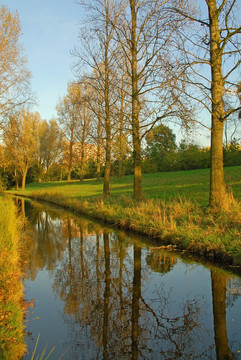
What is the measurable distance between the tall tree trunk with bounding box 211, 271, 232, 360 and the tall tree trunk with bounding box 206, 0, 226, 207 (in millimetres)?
4323

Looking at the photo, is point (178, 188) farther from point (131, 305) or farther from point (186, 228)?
point (131, 305)

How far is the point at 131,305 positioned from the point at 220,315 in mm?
1411

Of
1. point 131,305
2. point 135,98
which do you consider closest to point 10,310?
point 131,305

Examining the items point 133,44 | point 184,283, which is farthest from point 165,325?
point 133,44

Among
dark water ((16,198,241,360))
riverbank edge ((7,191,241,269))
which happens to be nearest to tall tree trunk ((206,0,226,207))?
riverbank edge ((7,191,241,269))

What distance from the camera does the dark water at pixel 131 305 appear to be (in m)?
3.95

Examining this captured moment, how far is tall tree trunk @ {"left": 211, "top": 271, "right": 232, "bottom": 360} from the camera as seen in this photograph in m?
3.81

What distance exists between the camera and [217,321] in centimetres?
455

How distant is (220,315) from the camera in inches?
186

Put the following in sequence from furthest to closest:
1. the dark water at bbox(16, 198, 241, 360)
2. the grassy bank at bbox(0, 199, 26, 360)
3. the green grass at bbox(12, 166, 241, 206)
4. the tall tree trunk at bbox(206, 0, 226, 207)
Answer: the green grass at bbox(12, 166, 241, 206) < the tall tree trunk at bbox(206, 0, 226, 207) < the dark water at bbox(16, 198, 241, 360) < the grassy bank at bbox(0, 199, 26, 360)

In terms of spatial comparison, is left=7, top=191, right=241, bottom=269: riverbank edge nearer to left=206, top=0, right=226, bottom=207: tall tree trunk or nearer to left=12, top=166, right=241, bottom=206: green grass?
left=206, top=0, right=226, bottom=207: tall tree trunk

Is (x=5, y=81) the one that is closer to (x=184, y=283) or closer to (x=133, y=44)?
(x=133, y=44)

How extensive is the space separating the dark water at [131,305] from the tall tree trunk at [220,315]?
1 centimetres

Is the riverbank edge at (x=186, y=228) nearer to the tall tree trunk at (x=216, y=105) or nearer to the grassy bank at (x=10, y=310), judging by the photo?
the tall tree trunk at (x=216, y=105)
